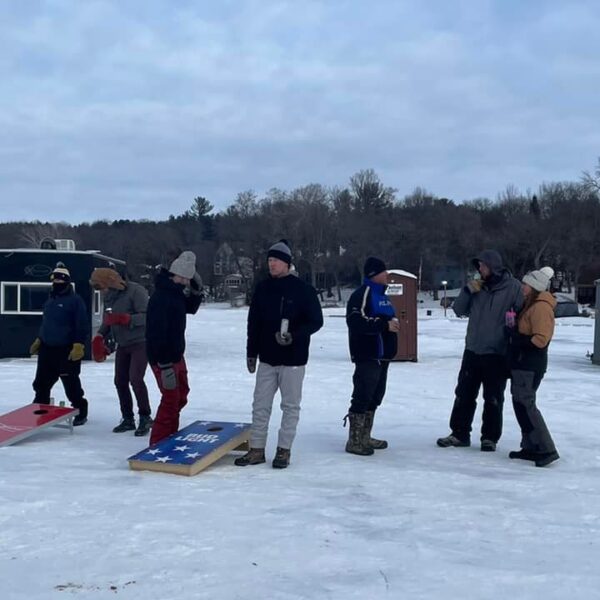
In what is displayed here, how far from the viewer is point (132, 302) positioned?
25.8 feet

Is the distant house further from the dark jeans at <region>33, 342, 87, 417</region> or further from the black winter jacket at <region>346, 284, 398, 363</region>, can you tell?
the dark jeans at <region>33, 342, 87, 417</region>

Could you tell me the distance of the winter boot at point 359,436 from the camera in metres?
6.79

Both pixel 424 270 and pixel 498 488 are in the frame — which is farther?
pixel 424 270

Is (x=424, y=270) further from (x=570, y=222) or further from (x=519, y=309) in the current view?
(x=519, y=309)

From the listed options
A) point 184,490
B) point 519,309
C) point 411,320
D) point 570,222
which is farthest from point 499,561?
point 570,222

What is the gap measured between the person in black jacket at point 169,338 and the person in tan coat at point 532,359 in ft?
9.89

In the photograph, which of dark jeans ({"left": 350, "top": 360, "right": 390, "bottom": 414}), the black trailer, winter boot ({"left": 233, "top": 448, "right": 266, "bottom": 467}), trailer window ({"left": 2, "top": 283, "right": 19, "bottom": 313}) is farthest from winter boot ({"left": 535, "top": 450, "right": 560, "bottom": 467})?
trailer window ({"left": 2, "top": 283, "right": 19, "bottom": 313})

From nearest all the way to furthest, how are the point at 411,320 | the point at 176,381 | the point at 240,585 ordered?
the point at 240,585 < the point at 176,381 < the point at 411,320

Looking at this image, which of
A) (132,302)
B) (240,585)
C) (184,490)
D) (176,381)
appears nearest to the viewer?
(240,585)

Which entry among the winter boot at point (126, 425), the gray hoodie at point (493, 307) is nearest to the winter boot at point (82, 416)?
the winter boot at point (126, 425)

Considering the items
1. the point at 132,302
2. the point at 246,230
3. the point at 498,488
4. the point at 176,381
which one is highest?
the point at 246,230

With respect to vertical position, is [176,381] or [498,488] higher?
[176,381]

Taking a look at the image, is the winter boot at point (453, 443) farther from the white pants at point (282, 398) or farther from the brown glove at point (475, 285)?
the white pants at point (282, 398)

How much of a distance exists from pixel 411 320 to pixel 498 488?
35.5ft
